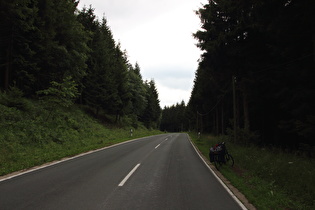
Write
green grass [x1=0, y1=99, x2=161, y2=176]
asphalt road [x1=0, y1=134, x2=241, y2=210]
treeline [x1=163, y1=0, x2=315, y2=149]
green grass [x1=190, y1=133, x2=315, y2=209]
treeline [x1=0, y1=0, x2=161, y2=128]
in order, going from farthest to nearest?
treeline [x1=0, y1=0, x2=161, y2=128] < treeline [x1=163, y1=0, x2=315, y2=149] < green grass [x1=0, y1=99, x2=161, y2=176] < green grass [x1=190, y1=133, x2=315, y2=209] < asphalt road [x1=0, y1=134, x2=241, y2=210]

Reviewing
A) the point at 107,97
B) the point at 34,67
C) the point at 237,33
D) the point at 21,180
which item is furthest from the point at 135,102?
the point at 21,180

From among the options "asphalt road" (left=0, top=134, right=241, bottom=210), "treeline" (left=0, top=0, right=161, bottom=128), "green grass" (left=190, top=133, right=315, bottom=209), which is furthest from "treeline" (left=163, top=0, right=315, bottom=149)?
"treeline" (left=0, top=0, right=161, bottom=128)

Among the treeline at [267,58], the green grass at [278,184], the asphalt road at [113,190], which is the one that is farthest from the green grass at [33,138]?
the treeline at [267,58]

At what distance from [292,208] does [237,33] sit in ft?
47.3

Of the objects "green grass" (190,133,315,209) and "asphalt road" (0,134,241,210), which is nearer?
"asphalt road" (0,134,241,210)

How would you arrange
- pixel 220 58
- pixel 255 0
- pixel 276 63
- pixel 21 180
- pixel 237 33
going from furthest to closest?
pixel 220 58, pixel 237 33, pixel 276 63, pixel 255 0, pixel 21 180

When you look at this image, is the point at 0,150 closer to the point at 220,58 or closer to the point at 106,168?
→ the point at 106,168

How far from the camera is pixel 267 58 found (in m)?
15.2

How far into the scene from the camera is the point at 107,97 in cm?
2892

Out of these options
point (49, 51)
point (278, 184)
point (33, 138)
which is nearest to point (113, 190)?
point (278, 184)

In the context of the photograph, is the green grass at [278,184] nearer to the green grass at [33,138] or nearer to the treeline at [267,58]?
the treeline at [267,58]

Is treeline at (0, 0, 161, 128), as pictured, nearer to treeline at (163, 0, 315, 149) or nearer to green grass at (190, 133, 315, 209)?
treeline at (163, 0, 315, 149)

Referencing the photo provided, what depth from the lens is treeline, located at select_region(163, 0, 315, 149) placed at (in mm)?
10094

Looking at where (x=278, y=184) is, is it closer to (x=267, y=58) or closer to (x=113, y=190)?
(x=113, y=190)
